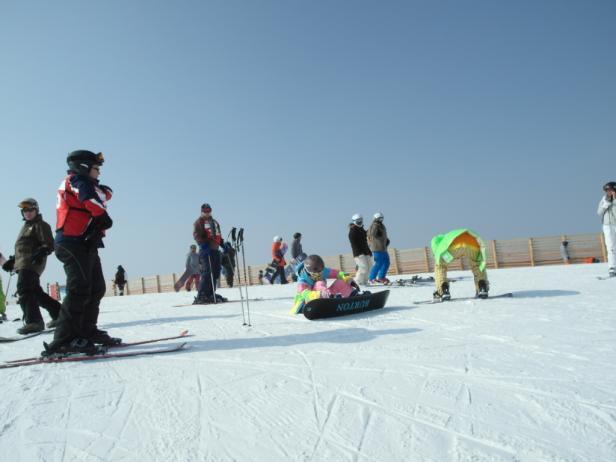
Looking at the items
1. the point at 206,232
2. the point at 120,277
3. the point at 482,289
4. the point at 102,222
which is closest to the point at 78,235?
the point at 102,222

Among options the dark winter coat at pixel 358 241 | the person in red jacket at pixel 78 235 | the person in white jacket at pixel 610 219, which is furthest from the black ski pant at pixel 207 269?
the person in white jacket at pixel 610 219

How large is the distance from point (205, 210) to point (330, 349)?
5.91 m

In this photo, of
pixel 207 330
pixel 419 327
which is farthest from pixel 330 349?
pixel 207 330

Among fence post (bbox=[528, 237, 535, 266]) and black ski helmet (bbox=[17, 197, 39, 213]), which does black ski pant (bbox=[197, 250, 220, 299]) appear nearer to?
black ski helmet (bbox=[17, 197, 39, 213])

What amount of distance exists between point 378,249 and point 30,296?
8.11 m

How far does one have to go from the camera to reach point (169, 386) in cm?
268

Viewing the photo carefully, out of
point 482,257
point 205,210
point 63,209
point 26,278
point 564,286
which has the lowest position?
point 564,286

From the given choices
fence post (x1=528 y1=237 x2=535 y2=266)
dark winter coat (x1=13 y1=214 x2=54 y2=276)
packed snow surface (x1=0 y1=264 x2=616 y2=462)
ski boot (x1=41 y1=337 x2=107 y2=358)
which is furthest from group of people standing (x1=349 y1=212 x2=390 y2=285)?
fence post (x1=528 y1=237 x2=535 y2=266)

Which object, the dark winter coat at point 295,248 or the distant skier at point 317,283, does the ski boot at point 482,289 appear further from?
the dark winter coat at point 295,248

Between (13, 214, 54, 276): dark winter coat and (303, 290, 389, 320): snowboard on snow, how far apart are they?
4.08 metres

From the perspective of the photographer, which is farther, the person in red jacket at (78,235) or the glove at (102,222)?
the glove at (102,222)

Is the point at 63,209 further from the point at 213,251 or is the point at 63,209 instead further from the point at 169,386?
the point at 213,251

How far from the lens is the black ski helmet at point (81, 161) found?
382cm

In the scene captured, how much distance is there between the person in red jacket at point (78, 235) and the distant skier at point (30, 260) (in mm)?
2474
